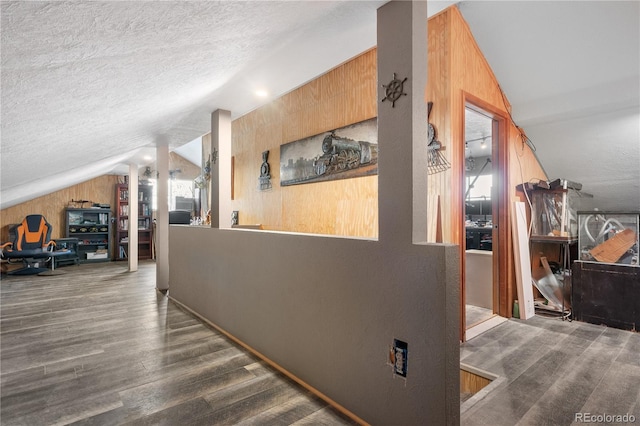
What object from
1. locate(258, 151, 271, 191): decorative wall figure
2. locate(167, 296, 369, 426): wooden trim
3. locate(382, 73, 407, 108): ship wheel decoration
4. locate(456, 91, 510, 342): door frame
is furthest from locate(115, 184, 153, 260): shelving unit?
locate(382, 73, 407, 108): ship wheel decoration

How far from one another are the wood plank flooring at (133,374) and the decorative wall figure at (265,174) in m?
2.48

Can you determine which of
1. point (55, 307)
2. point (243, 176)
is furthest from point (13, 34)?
point (243, 176)

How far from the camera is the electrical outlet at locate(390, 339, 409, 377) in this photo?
1544 mm

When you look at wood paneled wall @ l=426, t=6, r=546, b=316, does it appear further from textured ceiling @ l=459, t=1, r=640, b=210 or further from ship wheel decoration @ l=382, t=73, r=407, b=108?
ship wheel decoration @ l=382, t=73, r=407, b=108

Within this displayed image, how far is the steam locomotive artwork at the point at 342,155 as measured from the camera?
359 cm

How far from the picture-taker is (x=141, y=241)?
9.20 m

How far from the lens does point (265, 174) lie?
5410 millimetres

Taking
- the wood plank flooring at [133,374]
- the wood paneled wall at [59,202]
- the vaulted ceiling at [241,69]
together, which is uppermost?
the vaulted ceiling at [241,69]

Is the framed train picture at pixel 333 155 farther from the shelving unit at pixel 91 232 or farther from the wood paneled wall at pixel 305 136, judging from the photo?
the shelving unit at pixel 91 232

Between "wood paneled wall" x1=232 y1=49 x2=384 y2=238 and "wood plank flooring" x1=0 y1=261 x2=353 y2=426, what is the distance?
6.37ft

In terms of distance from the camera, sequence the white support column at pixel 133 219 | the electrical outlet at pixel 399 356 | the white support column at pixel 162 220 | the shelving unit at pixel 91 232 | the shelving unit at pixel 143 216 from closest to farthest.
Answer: the electrical outlet at pixel 399 356
the white support column at pixel 162 220
the white support column at pixel 133 219
the shelving unit at pixel 91 232
the shelving unit at pixel 143 216

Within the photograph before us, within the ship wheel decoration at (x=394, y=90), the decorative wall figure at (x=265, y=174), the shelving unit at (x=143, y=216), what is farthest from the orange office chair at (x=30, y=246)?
the ship wheel decoration at (x=394, y=90)

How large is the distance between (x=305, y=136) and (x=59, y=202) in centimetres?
743

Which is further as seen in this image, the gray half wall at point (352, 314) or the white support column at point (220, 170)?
the white support column at point (220, 170)
